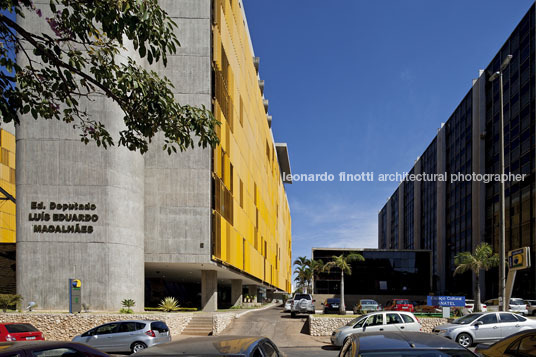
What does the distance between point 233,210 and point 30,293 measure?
52.6ft

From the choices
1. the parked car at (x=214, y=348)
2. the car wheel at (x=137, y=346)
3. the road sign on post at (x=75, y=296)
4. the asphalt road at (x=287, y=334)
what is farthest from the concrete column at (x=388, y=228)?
the parked car at (x=214, y=348)

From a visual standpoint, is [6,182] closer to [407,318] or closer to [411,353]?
[407,318]

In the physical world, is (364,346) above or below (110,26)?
below

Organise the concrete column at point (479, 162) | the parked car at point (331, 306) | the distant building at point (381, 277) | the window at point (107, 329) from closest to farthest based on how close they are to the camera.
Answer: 1. the window at point (107, 329)
2. the parked car at point (331, 306)
3. the concrete column at point (479, 162)
4. the distant building at point (381, 277)

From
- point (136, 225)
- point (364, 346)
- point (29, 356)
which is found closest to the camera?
point (364, 346)

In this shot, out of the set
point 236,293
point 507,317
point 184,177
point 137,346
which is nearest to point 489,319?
point 507,317

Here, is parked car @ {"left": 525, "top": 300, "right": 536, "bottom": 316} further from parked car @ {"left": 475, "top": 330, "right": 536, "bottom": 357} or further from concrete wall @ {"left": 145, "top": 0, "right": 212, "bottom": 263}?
parked car @ {"left": 475, "top": 330, "right": 536, "bottom": 357}

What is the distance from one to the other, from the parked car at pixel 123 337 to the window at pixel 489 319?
13.5m

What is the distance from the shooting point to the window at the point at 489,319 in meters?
20.4

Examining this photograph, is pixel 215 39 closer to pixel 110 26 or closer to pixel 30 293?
pixel 30 293

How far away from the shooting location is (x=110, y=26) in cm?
847

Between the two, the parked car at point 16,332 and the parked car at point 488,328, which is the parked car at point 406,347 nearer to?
the parked car at point 16,332

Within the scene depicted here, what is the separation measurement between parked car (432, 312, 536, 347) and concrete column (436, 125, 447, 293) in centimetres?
6528

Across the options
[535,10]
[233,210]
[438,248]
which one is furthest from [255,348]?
[438,248]
